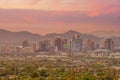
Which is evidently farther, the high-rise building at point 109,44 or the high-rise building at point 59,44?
the high-rise building at point 109,44

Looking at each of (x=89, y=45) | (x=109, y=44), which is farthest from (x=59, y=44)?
(x=109, y=44)

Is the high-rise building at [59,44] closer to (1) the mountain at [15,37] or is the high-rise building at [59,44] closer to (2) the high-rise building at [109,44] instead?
(2) the high-rise building at [109,44]

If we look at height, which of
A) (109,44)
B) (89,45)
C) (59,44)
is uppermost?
(59,44)

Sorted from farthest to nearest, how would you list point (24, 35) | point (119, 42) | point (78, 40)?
point (24, 35)
point (119, 42)
point (78, 40)

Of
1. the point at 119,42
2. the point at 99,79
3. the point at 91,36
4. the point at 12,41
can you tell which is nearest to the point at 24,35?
the point at 12,41

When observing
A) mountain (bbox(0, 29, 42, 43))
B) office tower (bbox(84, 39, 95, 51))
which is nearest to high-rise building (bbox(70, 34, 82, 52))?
office tower (bbox(84, 39, 95, 51))

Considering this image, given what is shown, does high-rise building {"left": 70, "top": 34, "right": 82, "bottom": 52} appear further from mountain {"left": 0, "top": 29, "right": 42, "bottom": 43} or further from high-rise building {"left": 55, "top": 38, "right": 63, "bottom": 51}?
mountain {"left": 0, "top": 29, "right": 42, "bottom": 43}

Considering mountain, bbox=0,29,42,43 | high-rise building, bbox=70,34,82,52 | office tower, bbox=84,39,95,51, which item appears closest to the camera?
high-rise building, bbox=70,34,82,52

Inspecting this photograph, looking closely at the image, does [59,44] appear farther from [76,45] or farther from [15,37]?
[15,37]

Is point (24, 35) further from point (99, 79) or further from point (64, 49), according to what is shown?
point (99, 79)

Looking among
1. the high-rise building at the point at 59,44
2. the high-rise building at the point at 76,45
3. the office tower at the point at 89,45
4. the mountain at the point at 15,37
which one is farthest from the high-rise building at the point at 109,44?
the mountain at the point at 15,37

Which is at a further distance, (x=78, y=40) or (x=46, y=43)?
(x=78, y=40)
